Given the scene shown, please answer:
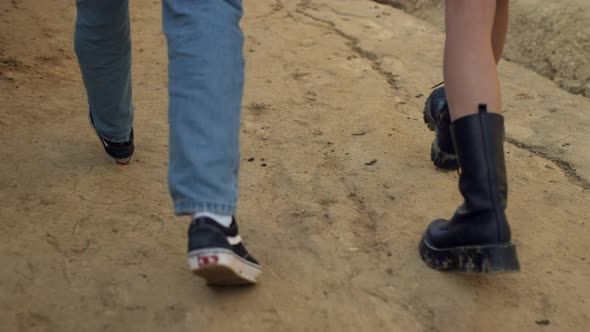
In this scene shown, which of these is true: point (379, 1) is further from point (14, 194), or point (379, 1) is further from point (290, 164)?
point (14, 194)

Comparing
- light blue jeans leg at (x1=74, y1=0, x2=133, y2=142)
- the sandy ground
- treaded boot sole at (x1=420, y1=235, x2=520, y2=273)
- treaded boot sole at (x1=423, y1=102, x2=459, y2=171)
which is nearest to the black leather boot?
treaded boot sole at (x1=420, y1=235, x2=520, y2=273)

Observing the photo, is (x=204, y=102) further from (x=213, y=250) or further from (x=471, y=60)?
(x=471, y=60)

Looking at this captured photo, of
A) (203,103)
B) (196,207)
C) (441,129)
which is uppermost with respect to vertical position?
(203,103)

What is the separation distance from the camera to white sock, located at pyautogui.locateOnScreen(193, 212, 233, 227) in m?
1.31

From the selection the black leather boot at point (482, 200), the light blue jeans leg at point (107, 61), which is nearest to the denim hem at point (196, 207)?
the black leather boot at point (482, 200)

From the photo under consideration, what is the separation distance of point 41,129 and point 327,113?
3.08 feet

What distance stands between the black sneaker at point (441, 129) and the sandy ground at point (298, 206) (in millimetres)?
63

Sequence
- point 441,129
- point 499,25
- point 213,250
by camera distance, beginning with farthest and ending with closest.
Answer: point 441,129 < point 499,25 < point 213,250

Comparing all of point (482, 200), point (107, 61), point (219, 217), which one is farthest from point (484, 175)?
point (107, 61)

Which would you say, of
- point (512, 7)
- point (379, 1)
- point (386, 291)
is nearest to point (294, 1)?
point (379, 1)

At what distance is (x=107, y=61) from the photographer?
6.17 ft

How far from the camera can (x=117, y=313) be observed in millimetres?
1422

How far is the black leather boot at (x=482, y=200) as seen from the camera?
56.4 inches

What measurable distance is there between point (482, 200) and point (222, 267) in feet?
1.75
